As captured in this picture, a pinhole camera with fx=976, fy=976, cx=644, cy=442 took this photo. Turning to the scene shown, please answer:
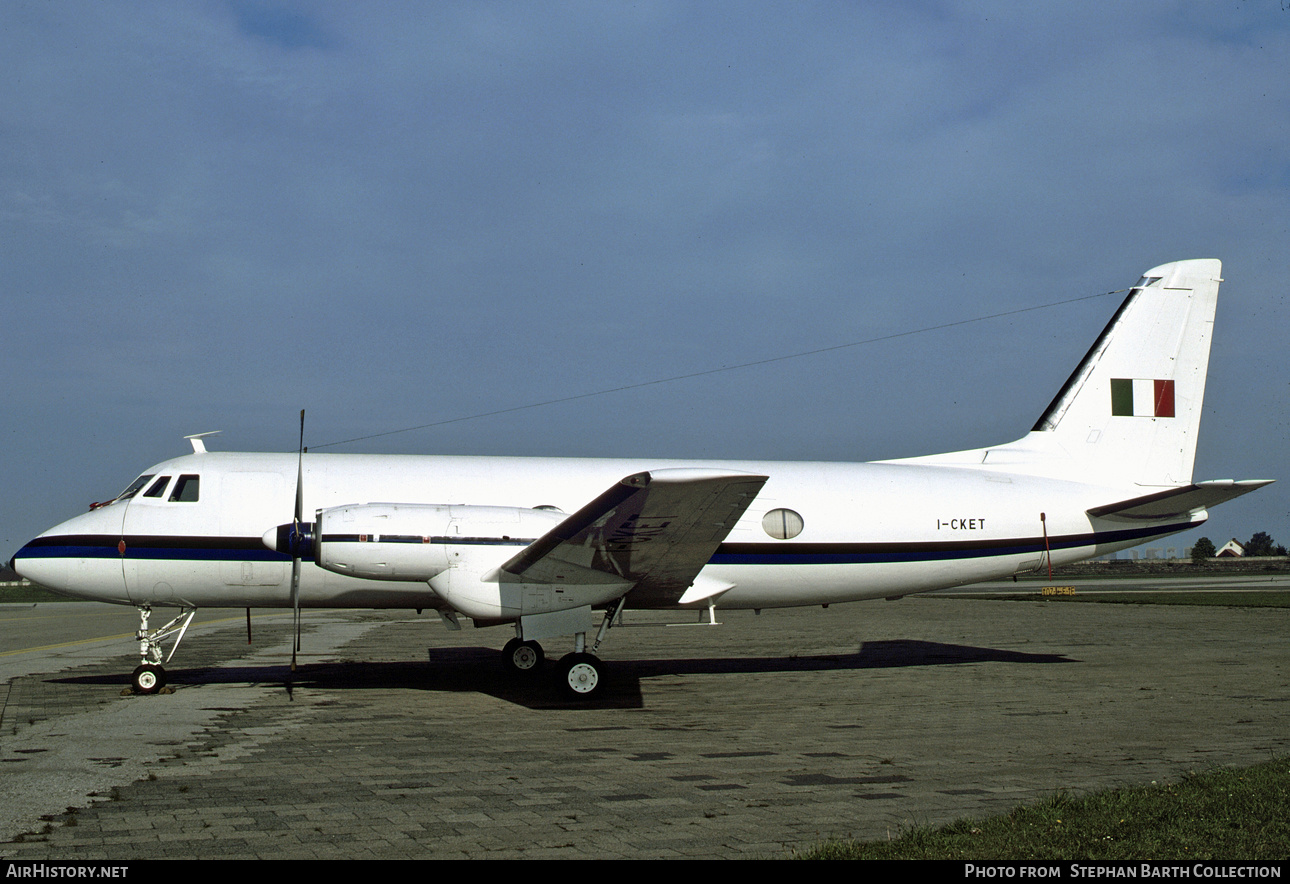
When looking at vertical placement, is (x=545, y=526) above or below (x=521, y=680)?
above

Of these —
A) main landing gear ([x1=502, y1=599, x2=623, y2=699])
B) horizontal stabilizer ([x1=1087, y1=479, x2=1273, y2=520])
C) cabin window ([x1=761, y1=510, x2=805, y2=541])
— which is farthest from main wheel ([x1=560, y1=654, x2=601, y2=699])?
horizontal stabilizer ([x1=1087, y1=479, x2=1273, y2=520])

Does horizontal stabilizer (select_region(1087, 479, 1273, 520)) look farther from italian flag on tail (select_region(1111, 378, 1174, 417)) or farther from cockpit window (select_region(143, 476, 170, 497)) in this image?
cockpit window (select_region(143, 476, 170, 497))

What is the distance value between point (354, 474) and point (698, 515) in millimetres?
5941

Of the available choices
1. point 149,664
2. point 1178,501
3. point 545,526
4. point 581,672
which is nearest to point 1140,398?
point 1178,501

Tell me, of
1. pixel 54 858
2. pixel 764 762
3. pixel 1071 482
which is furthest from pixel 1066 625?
pixel 54 858

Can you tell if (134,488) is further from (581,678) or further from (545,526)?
(581,678)

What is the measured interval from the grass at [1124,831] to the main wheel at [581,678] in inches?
281

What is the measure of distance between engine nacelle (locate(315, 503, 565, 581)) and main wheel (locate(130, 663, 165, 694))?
137 inches

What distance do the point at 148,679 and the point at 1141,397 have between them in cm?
1674

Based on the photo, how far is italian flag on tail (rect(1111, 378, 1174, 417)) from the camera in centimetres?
1722

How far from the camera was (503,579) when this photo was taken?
518 inches

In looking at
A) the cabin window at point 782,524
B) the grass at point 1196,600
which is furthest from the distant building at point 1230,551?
the cabin window at point 782,524

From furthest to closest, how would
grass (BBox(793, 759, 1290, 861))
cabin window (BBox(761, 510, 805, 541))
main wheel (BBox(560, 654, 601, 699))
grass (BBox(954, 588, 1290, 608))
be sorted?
grass (BBox(954, 588, 1290, 608)), cabin window (BBox(761, 510, 805, 541)), main wheel (BBox(560, 654, 601, 699)), grass (BBox(793, 759, 1290, 861))

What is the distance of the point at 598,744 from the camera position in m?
10.0
